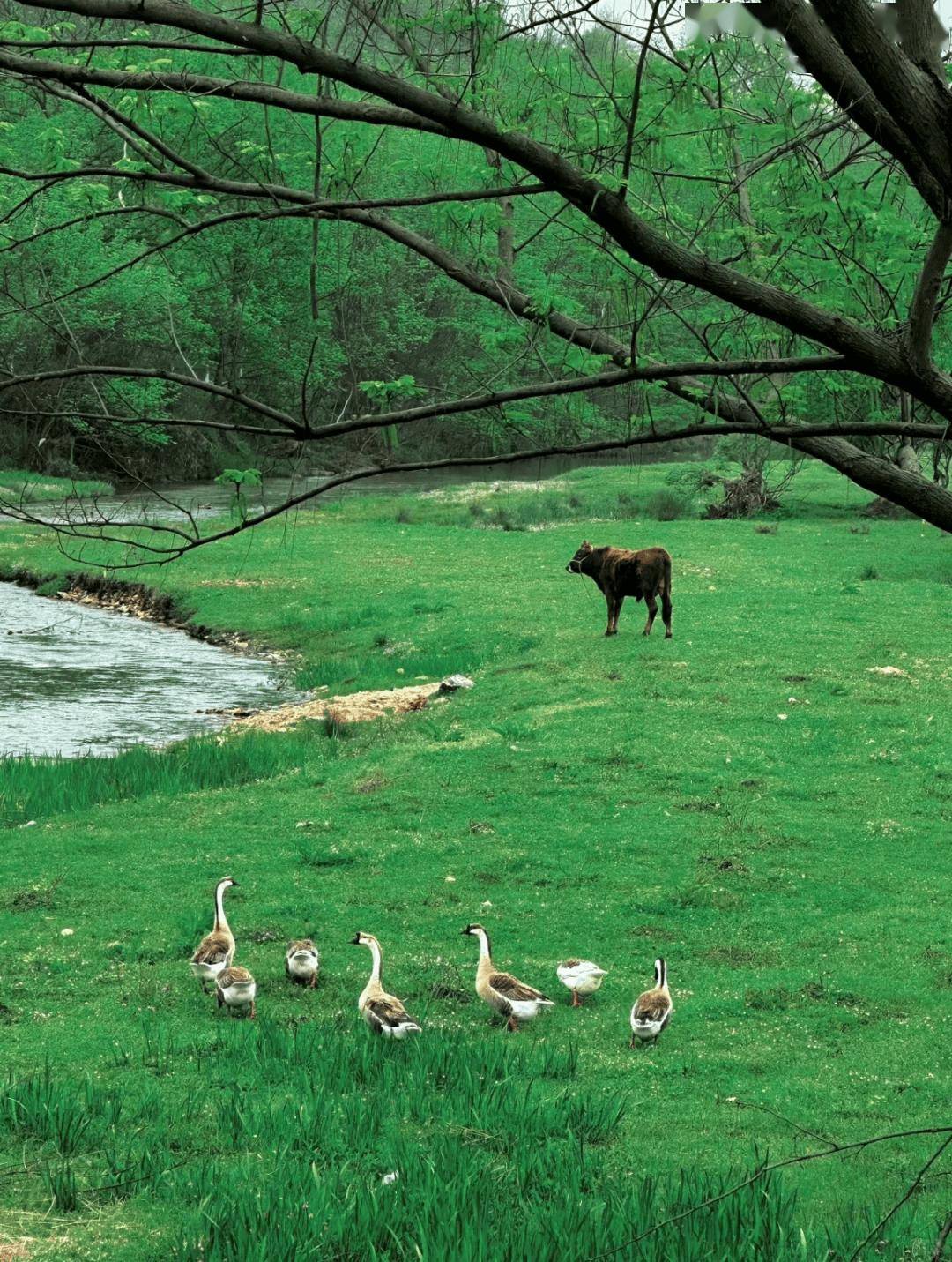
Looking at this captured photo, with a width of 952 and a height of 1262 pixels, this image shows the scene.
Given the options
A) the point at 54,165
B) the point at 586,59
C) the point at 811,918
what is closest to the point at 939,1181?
the point at 811,918

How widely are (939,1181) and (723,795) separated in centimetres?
821

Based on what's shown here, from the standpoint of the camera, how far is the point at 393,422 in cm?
571

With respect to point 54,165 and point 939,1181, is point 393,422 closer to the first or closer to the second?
point 54,165

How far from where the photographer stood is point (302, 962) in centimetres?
1080

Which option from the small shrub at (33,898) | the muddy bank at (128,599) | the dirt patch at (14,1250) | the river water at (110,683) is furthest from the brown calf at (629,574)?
the dirt patch at (14,1250)

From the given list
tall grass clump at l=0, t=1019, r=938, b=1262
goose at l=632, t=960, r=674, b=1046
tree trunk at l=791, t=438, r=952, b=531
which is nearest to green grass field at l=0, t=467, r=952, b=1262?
tall grass clump at l=0, t=1019, r=938, b=1262

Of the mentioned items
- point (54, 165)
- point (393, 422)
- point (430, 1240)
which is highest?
point (54, 165)

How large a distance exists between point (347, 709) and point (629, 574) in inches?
231

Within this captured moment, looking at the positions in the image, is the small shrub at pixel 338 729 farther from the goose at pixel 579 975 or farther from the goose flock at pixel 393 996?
the goose at pixel 579 975

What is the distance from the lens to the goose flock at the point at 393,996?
9.59 metres

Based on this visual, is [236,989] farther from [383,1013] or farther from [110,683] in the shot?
[110,683]

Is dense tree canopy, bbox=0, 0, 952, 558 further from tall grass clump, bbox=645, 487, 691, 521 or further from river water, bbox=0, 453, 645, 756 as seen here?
tall grass clump, bbox=645, 487, 691, 521

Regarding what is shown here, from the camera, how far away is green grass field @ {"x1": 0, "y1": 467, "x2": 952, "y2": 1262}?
22.1 feet

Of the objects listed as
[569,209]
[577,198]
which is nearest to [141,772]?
[569,209]
